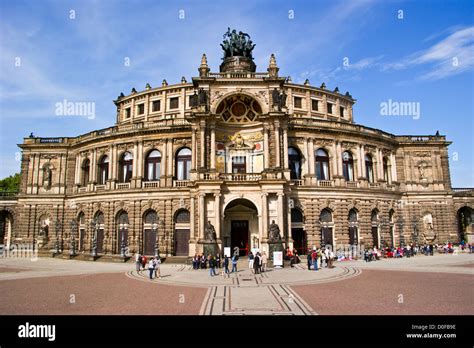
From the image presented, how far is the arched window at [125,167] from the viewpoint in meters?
40.2

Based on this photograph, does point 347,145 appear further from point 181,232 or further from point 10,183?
point 10,183

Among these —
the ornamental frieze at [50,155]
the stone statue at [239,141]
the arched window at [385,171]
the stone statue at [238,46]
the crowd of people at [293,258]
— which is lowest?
the crowd of people at [293,258]

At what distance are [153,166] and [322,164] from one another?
20.6 meters

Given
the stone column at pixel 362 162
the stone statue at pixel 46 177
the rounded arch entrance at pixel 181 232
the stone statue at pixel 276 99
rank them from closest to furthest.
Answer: the stone statue at pixel 276 99, the rounded arch entrance at pixel 181 232, the stone column at pixel 362 162, the stone statue at pixel 46 177

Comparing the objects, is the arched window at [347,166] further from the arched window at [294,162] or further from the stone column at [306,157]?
the arched window at [294,162]

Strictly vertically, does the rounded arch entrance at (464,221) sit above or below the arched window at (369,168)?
below

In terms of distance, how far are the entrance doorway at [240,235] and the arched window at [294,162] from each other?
322 inches

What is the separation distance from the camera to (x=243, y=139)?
119 feet

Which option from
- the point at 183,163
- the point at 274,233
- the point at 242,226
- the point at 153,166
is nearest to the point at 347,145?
the point at 242,226

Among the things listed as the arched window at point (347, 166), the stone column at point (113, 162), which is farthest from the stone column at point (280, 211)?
the stone column at point (113, 162)
